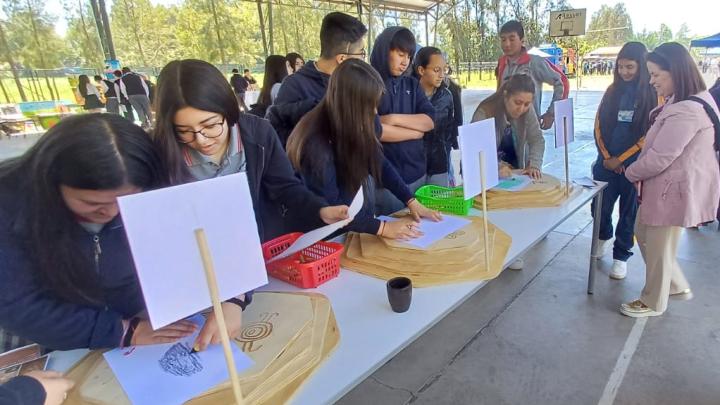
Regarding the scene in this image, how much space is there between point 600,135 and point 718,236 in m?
1.30

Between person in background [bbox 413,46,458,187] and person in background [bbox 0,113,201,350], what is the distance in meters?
1.62

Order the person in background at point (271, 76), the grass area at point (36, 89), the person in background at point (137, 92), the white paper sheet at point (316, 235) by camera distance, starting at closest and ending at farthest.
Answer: the white paper sheet at point (316, 235)
the person in background at point (271, 76)
the person in background at point (137, 92)
the grass area at point (36, 89)

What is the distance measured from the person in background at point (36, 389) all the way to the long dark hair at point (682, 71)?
7.26 feet

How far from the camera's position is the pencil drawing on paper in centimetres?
76

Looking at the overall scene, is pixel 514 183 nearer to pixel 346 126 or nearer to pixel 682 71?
pixel 682 71

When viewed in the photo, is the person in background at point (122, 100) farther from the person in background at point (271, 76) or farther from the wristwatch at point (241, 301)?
the wristwatch at point (241, 301)

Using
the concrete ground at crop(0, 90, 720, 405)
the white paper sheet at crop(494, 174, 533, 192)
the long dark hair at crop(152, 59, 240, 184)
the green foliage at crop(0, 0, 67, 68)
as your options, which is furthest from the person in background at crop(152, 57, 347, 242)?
the green foliage at crop(0, 0, 67, 68)

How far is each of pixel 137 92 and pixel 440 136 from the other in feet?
23.4

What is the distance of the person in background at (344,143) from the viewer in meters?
1.26

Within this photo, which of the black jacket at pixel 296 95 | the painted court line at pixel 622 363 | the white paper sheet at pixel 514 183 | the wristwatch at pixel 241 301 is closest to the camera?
the wristwatch at pixel 241 301

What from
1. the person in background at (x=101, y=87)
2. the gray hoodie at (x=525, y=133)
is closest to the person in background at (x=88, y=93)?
the person in background at (x=101, y=87)

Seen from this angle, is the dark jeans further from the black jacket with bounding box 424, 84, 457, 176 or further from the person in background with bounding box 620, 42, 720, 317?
the black jacket with bounding box 424, 84, 457, 176

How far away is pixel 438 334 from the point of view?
1938 millimetres

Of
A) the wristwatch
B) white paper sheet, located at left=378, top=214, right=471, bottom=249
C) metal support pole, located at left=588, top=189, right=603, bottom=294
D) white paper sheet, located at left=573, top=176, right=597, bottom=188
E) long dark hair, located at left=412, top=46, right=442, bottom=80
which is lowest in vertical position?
metal support pole, located at left=588, top=189, right=603, bottom=294
